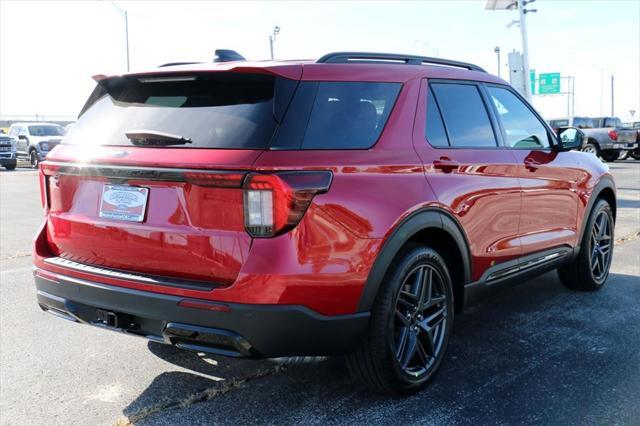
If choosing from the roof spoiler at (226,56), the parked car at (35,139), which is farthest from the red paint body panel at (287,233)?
the parked car at (35,139)

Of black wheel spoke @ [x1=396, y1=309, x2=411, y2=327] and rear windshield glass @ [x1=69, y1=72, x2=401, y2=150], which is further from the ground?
rear windshield glass @ [x1=69, y1=72, x2=401, y2=150]

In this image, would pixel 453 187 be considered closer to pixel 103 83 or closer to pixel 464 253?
pixel 464 253

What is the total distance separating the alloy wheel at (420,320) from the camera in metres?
3.33

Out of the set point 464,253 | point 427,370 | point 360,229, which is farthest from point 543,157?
point 360,229

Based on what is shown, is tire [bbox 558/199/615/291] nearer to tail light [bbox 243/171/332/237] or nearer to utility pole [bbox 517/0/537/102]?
tail light [bbox 243/171/332/237]

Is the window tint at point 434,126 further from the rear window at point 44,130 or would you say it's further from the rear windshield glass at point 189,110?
the rear window at point 44,130

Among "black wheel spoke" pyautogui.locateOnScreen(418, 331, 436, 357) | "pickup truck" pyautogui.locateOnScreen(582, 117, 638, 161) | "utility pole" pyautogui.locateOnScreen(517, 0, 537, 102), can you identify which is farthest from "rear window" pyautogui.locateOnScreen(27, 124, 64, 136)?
"black wheel spoke" pyautogui.locateOnScreen(418, 331, 436, 357)

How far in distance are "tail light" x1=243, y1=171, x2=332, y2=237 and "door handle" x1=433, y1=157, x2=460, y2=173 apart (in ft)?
3.51

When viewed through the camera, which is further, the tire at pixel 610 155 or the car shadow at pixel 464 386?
the tire at pixel 610 155

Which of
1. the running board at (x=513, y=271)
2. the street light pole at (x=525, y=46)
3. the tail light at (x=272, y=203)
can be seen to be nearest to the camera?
the tail light at (x=272, y=203)

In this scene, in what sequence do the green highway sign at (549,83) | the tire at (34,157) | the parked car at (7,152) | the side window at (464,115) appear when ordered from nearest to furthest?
1. the side window at (464,115)
2. the parked car at (7,152)
3. the tire at (34,157)
4. the green highway sign at (549,83)

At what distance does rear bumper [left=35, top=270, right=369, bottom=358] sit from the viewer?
272 cm

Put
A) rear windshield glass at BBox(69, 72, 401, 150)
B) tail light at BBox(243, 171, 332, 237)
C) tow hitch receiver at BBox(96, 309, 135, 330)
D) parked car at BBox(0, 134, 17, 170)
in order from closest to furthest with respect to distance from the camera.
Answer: tail light at BBox(243, 171, 332, 237)
rear windshield glass at BBox(69, 72, 401, 150)
tow hitch receiver at BBox(96, 309, 135, 330)
parked car at BBox(0, 134, 17, 170)

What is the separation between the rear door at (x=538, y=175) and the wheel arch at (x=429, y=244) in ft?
2.59
